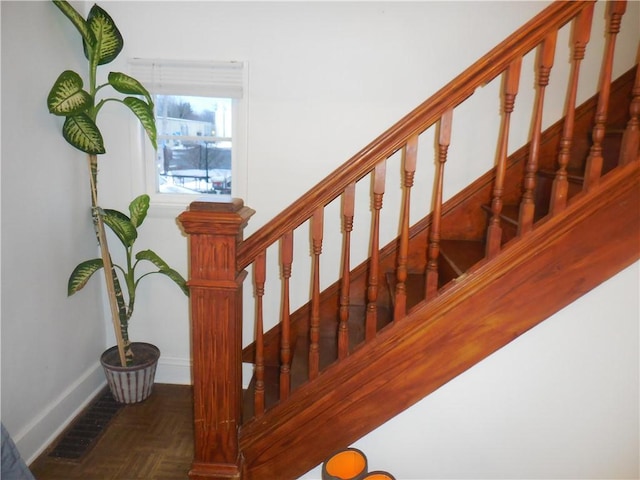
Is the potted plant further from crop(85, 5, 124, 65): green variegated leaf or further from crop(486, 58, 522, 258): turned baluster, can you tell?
crop(486, 58, 522, 258): turned baluster

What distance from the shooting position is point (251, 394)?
1906 millimetres

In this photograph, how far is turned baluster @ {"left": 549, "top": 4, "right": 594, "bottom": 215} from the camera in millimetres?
1286

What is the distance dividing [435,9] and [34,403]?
2724 mm

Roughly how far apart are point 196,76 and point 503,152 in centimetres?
167

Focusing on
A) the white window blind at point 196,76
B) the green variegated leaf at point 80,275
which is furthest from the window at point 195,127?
the green variegated leaf at point 80,275

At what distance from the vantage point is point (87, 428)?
222 cm

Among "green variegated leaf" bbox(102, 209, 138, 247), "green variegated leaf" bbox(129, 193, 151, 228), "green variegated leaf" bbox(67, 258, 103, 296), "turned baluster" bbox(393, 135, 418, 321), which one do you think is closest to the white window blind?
"green variegated leaf" bbox(129, 193, 151, 228)

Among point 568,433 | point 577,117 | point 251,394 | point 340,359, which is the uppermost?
point 577,117

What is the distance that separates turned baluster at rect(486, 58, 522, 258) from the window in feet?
4.73

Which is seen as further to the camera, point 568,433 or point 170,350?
point 170,350

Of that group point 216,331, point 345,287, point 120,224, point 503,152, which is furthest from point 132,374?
point 503,152

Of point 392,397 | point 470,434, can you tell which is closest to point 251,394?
point 392,397

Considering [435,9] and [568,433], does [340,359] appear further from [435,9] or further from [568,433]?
[435,9]

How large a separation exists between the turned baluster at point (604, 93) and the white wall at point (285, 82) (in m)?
0.98
